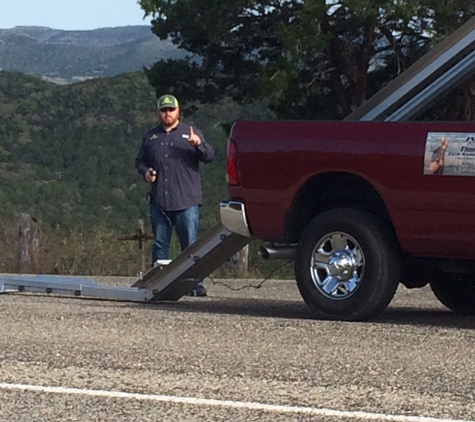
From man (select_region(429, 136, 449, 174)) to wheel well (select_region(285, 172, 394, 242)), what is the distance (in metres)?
0.62

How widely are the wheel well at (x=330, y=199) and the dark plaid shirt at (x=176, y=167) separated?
2.08 metres

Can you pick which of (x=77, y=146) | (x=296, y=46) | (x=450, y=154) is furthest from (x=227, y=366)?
(x=77, y=146)

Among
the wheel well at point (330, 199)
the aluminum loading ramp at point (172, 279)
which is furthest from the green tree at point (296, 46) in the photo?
the wheel well at point (330, 199)

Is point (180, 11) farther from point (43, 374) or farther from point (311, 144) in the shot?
point (43, 374)

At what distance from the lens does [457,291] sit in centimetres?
1046

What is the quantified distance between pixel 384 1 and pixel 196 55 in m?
7.29

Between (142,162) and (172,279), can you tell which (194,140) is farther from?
(172,279)

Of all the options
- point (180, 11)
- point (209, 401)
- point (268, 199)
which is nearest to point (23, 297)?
point (268, 199)

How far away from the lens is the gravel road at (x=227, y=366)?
5.96 meters

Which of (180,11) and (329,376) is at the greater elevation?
(180,11)

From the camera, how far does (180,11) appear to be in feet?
109

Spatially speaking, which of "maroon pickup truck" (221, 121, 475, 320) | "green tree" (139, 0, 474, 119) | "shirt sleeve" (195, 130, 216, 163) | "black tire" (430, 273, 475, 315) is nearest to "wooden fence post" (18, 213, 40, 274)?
"shirt sleeve" (195, 130, 216, 163)

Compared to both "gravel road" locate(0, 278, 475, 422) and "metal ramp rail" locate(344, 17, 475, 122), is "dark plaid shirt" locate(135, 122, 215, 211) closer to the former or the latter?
"gravel road" locate(0, 278, 475, 422)

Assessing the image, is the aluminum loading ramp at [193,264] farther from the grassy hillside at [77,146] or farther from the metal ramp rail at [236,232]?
the grassy hillside at [77,146]
